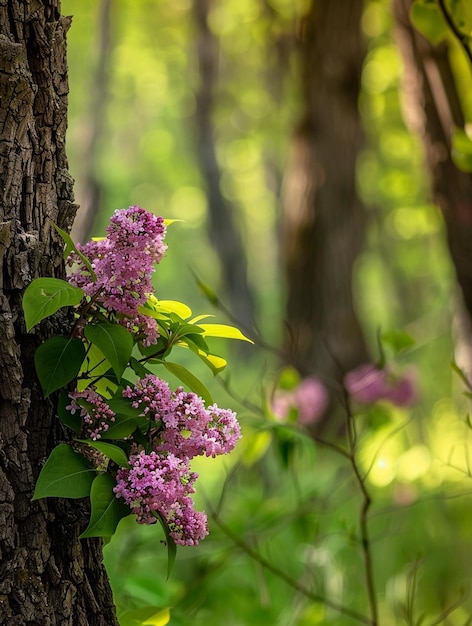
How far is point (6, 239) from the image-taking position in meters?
1.33

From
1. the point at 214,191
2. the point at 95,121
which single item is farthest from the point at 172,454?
the point at 214,191

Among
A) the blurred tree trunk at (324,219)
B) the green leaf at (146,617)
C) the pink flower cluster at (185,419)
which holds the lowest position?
the green leaf at (146,617)

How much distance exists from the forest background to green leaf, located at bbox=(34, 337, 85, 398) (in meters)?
0.76

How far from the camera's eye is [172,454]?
4.23 ft

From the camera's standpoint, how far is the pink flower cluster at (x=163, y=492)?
4.10 feet

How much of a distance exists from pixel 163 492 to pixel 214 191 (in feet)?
39.0

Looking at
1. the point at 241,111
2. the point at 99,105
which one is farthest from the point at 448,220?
the point at 241,111

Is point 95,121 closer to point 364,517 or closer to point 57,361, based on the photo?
point 364,517

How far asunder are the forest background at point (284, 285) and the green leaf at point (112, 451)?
0.75 meters

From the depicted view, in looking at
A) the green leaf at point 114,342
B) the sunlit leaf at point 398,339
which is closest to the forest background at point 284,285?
the sunlit leaf at point 398,339

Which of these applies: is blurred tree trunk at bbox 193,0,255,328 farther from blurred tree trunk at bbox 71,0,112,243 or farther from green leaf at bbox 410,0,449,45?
green leaf at bbox 410,0,449,45

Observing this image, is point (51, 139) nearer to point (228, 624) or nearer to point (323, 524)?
point (228, 624)

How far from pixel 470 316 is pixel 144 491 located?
8.76 ft

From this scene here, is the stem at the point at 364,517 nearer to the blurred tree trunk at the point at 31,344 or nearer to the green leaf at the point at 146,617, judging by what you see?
the green leaf at the point at 146,617
